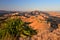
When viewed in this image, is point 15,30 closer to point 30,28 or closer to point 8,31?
point 8,31

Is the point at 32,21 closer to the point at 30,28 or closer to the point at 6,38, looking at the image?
the point at 30,28

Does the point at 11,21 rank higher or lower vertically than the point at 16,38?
higher

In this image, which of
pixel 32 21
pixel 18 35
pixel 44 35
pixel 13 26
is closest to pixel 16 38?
pixel 18 35

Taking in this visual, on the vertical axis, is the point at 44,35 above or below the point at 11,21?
below

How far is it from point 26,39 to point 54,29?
99cm

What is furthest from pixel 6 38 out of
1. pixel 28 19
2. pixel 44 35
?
pixel 28 19

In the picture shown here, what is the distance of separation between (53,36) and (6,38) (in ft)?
3.91

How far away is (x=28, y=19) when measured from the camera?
526cm

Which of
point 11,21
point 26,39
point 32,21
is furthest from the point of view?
point 32,21

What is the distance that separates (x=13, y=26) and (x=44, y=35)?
2.79 ft

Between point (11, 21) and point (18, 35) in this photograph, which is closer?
point (18, 35)

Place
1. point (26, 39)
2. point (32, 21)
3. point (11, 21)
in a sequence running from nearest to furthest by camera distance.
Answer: point (26, 39)
point (11, 21)
point (32, 21)

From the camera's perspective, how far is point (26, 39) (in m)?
4.14

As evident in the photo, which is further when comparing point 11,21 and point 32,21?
point 32,21
